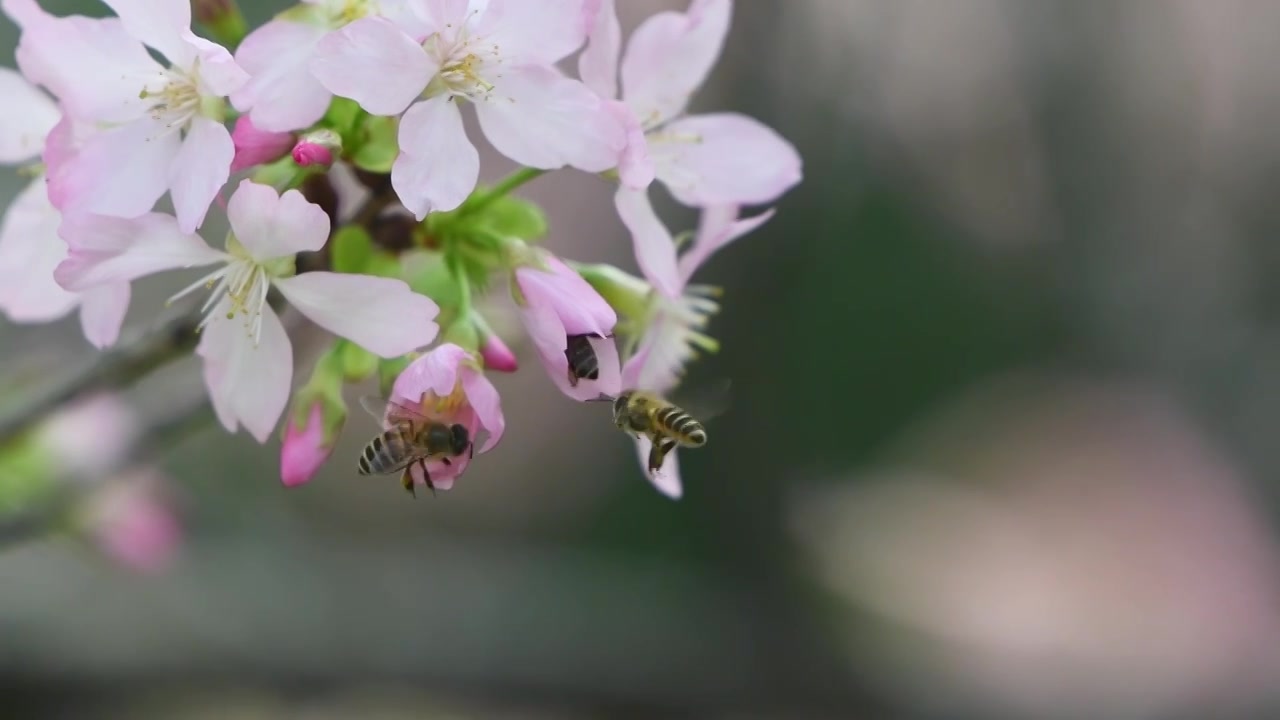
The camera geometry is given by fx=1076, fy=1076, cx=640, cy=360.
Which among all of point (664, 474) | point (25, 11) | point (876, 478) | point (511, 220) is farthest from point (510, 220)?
point (876, 478)

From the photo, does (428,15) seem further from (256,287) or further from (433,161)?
(256,287)

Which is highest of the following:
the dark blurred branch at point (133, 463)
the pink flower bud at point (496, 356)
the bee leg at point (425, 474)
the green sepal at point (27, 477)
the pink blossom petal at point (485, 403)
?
the pink flower bud at point (496, 356)

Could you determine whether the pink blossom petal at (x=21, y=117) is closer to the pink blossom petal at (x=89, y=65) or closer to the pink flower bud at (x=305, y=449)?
the pink blossom petal at (x=89, y=65)

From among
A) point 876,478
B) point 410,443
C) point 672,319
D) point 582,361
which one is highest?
point 876,478

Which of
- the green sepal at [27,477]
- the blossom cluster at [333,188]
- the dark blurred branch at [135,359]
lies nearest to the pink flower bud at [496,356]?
the blossom cluster at [333,188]

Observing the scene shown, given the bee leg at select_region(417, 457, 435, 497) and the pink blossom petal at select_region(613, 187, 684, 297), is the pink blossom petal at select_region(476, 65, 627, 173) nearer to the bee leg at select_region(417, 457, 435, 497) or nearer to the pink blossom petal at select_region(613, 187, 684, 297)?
the pink blossom petal at select_region(613, 187, 684, 297)

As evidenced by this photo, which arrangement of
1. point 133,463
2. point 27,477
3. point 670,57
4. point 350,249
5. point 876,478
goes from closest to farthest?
point 350,249 → point 670,57 → point 133,463 → point 27,477 → point 876,478

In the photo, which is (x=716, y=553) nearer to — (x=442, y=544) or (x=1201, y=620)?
(x=442, y=544)
